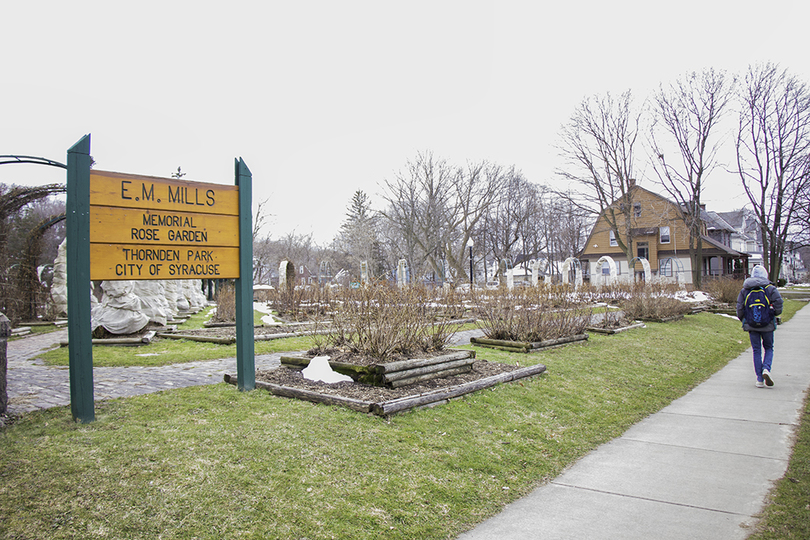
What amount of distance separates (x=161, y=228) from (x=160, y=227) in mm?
15

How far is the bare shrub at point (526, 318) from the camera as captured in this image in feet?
36.5

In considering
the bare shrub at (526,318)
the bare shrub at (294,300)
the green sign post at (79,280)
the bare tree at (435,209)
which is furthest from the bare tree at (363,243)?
the green sign post at (79,280)

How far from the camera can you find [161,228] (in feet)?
18.4

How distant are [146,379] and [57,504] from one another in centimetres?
415

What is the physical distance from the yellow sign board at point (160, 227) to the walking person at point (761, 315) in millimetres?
8086

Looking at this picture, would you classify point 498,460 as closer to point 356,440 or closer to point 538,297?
point 356,440

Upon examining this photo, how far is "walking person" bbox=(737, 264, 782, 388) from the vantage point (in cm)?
848

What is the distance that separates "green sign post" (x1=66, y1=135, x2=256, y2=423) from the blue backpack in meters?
7.95


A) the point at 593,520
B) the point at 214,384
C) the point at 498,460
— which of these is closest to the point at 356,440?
the point at 498,460

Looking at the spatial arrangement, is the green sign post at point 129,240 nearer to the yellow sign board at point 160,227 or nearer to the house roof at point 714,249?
the yellow sign board at point 160,227

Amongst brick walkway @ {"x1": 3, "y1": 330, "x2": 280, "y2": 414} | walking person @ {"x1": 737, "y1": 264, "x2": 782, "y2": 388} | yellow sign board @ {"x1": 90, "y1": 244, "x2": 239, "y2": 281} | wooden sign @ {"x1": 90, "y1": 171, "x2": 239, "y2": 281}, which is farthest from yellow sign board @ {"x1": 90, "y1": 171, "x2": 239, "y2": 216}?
walking person @ {"x1": 737, "y1": 264, "x2": 782, "y2": 388}

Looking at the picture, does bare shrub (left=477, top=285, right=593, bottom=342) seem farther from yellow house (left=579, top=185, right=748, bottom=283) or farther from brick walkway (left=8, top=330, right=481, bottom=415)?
yellow house (left=579, top=185, right=748, bottom=283)

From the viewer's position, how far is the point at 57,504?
3.21 metres

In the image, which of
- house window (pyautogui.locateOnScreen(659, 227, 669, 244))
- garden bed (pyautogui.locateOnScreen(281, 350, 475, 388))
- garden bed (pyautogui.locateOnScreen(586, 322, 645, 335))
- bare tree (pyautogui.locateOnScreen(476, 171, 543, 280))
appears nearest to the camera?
garden bed (pyautogui.locateOnScreen(281, 350, 475, 388))
